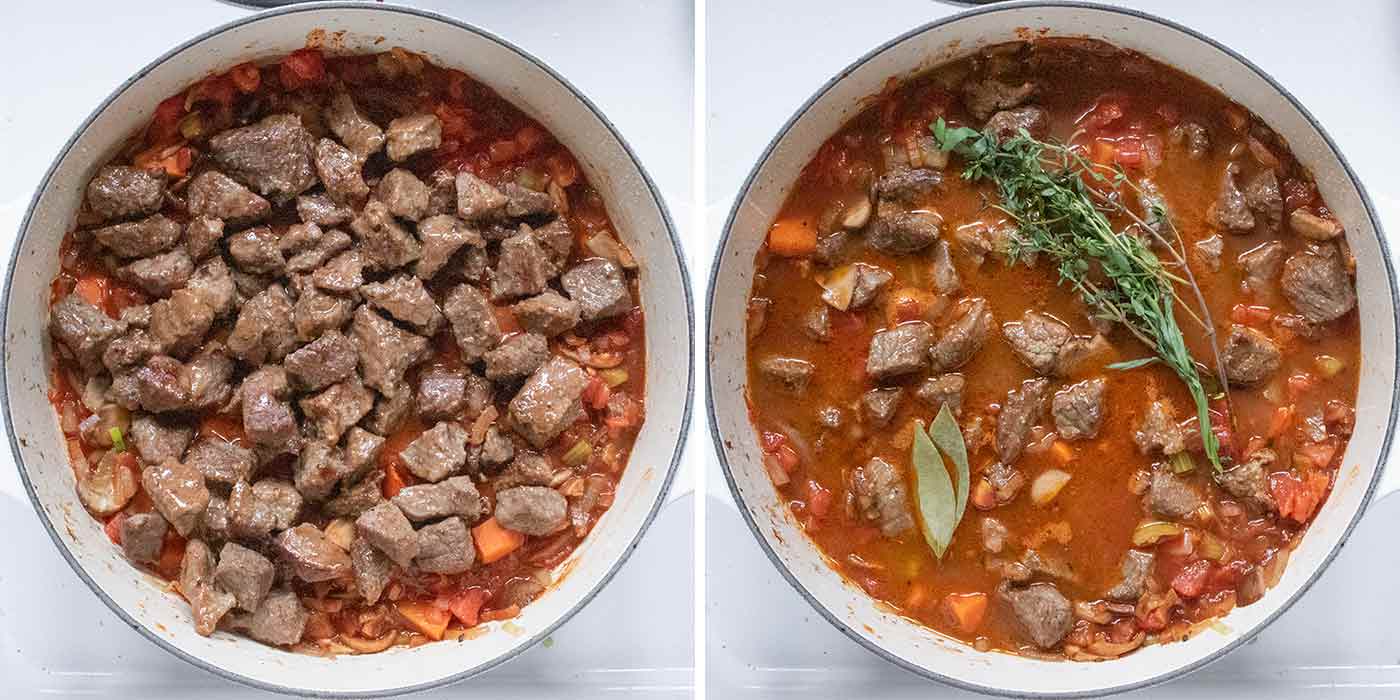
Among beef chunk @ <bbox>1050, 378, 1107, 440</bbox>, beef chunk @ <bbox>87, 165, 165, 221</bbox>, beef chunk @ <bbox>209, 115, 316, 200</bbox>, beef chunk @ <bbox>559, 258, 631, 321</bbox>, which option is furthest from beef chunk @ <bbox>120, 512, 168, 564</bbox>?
beef chunk @ <bbox>1050, 378, 1107, 440</bbox>

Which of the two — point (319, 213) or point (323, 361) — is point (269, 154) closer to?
point (319, 213)

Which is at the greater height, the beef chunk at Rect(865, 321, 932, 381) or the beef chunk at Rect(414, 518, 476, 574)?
the beef chunk at Rect(865, 321, 932, 381)

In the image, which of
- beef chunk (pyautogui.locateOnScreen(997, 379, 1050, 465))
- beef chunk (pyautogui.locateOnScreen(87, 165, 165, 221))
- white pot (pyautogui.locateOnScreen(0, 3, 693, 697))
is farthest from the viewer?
beef chunk (pyautogui.locateOnScreen(997, 379, 1050, 465))

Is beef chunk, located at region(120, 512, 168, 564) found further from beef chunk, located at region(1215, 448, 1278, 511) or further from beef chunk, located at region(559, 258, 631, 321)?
beef chunk, located at region(1215, 448, 1278, 511)

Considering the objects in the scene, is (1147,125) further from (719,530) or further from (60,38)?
(60,38)

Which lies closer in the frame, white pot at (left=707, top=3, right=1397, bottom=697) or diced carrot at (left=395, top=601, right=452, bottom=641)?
white pot at (left=707, top=3, right=1397, bottom=697)

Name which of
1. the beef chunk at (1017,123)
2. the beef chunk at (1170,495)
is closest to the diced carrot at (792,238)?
the beef chunk at (1017,123)

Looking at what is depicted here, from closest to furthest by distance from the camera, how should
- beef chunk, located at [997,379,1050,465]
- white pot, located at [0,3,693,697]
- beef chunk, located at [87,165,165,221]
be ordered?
white pot, located at [0,3,693,697], beef chunk, located at [87,165,165,221], beef chunk, located at [997,379,1050,465]

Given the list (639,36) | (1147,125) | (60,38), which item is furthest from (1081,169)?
(60,38)
